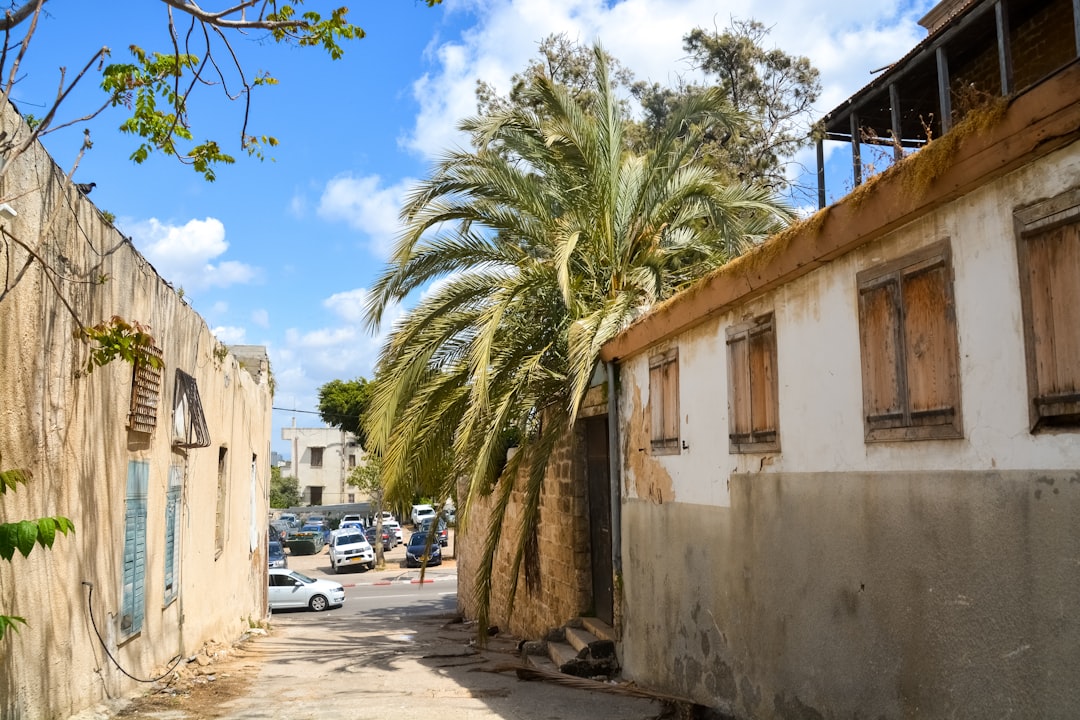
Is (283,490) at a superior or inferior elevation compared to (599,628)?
superior

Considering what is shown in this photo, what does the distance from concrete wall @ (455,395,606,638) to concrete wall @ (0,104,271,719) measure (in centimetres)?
382

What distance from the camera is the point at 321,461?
71625 millimetres

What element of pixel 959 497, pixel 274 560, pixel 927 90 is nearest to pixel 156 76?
pixel 959 497

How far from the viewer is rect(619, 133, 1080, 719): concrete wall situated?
4.04 meters

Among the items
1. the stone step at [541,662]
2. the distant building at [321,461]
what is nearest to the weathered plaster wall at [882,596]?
the stone step at [541,662]

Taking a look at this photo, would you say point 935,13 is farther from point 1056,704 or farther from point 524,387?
point 1056,704

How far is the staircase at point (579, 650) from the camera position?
31.9 ft

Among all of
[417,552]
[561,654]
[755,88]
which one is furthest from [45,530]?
[417,552]

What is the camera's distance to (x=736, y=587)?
6879 millimetres

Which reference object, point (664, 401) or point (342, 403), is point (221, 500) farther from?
point (342, 403)

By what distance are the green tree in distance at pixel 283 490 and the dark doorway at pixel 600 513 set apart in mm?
55743

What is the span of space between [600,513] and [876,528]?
6261mm

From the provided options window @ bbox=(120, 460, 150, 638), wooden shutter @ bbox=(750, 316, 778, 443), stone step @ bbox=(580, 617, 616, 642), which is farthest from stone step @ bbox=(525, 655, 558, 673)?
wooden shutter @ bbox=(750, 316, 778, 443)

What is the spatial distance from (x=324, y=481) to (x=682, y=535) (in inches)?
2625
